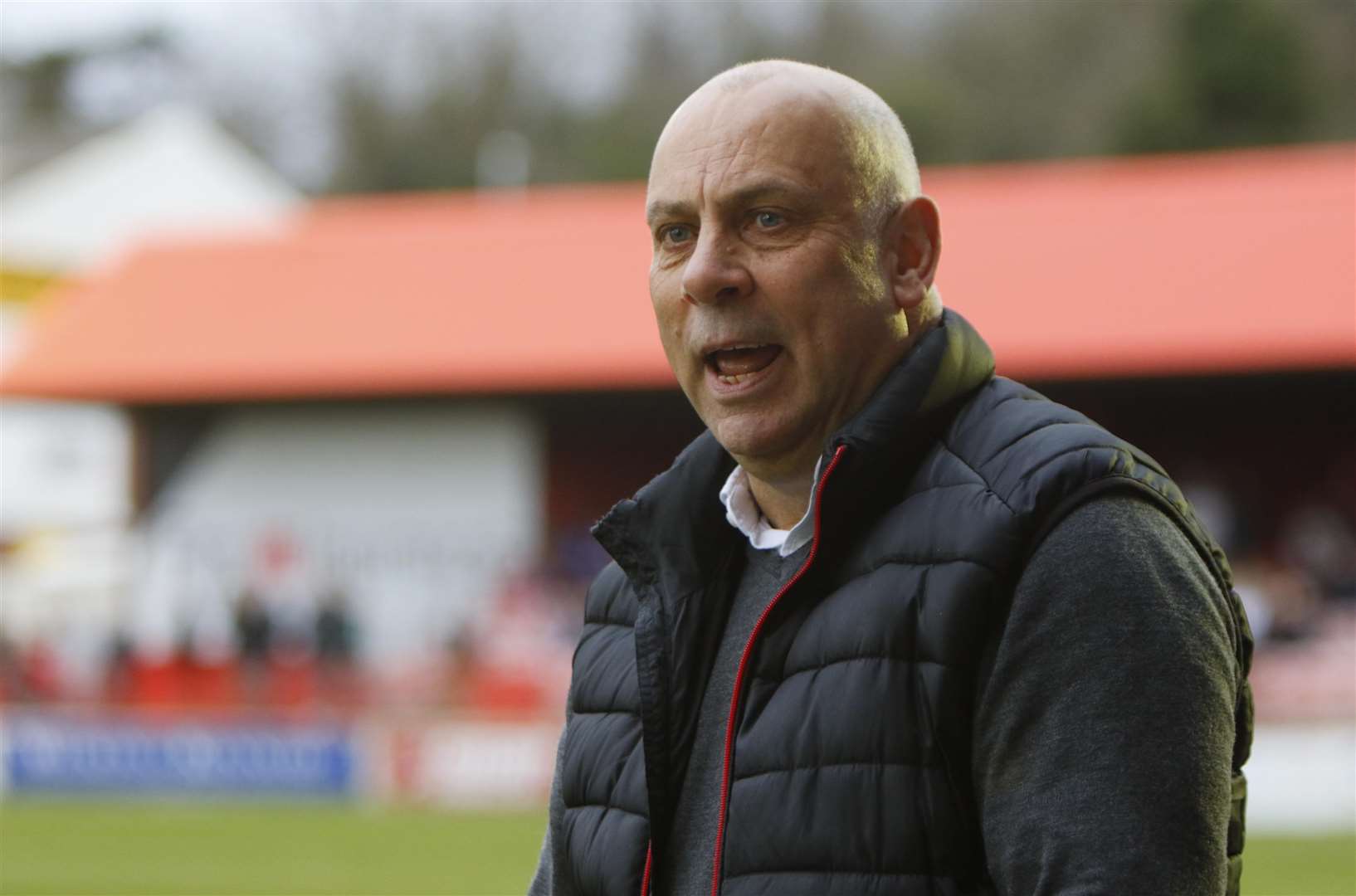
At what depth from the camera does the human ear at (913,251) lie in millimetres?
2168

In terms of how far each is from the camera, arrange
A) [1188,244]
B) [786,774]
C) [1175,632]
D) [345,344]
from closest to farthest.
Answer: [1175,632], [786,774], [1188,244], [345,344]

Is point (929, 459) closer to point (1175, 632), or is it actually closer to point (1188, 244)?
point (1175, 632)

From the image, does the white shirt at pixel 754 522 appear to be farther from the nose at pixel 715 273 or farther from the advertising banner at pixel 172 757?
the advertising banner at pixel 172 757

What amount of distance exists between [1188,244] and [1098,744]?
64.8 feet

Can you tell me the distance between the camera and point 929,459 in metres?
2.02

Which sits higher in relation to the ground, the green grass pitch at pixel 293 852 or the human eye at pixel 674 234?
the human eye at pixel 674 234

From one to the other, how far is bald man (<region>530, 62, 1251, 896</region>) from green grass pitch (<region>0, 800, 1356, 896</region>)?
304 inches

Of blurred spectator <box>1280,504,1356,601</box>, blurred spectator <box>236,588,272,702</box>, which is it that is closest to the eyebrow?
blurred spectator <box>1280,504,1356,601</box>

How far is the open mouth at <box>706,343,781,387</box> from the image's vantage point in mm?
2139

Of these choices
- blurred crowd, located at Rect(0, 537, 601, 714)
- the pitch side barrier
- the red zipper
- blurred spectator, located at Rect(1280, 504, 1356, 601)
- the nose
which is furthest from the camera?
blurred spectator, located at Rect(1280, 504, 1356, 601)

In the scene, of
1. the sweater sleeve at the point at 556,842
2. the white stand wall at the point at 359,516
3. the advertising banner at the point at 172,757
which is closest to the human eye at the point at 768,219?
the sweater sleeve at the point at 556,842

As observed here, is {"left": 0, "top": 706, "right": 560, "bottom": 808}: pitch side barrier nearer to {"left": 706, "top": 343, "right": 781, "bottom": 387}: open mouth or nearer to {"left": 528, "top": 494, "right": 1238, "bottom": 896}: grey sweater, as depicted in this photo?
{"left": 706, "top": 343, "right": 781, "bottom": 387}: open mouth

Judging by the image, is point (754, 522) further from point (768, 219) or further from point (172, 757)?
point (172, 757)

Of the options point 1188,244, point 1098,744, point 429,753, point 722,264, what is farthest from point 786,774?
point 1188,244
